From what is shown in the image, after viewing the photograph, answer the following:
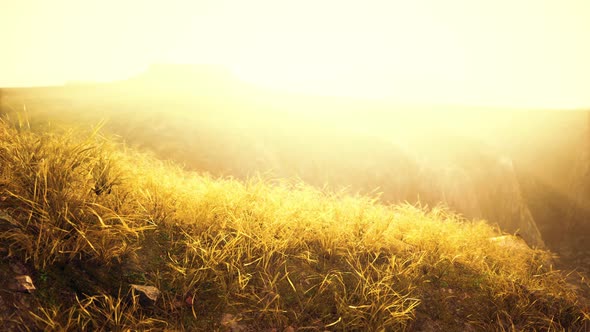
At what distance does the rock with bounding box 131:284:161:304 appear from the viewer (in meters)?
2.05

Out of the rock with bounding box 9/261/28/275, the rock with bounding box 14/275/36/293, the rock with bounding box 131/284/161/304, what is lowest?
the rock with bounding box 131/284/161/304

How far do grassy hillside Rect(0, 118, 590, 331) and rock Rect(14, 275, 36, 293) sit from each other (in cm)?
4

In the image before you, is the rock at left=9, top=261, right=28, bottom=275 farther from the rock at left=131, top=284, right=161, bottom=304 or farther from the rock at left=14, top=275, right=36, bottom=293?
the rock at left=131, top=284, right=161, bottom=304

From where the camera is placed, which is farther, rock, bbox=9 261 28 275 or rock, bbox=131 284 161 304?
rock, bbox=131 284 161 304

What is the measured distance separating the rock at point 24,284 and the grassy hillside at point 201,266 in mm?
39

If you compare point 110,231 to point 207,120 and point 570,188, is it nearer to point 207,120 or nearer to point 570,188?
point 207,120

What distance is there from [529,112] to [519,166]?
616cm

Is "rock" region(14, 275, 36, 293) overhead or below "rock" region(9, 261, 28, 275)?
below

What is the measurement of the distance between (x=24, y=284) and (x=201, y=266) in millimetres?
1068

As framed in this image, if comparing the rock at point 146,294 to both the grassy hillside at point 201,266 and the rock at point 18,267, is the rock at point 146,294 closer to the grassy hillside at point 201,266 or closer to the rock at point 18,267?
the grassy hillside at point 201,266

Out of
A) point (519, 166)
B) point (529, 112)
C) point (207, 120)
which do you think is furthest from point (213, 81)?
point (529, 112)

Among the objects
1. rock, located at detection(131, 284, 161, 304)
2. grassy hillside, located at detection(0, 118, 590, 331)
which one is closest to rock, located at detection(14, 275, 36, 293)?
grassy hillside, located at detection(0, 118, 590, 331)

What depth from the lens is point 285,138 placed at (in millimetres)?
14242

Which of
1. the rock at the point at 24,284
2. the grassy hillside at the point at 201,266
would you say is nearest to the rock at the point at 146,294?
the grassy hillside at the point at 201,266
